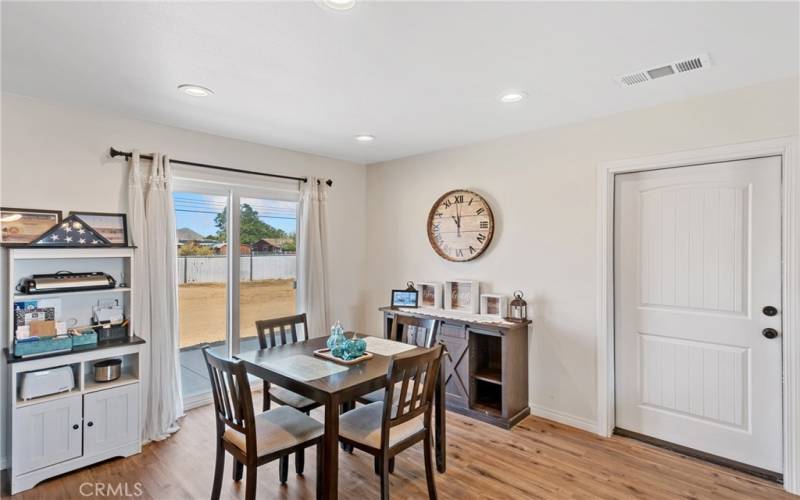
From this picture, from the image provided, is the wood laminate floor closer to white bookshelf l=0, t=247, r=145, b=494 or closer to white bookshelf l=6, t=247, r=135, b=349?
white bookshelf l=0, t=247, r=145, b=494

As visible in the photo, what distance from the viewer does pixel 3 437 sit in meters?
2.66

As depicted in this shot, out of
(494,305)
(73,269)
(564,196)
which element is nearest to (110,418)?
(73,269)

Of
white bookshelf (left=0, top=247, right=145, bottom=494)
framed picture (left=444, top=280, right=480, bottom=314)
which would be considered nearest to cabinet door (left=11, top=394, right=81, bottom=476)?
white bookshelf (left=0, top=247, right=145, bottom=494)

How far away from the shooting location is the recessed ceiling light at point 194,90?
2547 mm

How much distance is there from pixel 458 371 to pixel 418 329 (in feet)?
2.26

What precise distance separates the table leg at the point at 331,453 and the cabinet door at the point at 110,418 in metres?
1.71

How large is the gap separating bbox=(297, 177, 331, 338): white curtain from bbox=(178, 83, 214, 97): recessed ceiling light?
5.68 feet

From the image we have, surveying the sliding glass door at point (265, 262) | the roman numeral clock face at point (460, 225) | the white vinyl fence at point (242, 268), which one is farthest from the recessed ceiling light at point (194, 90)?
the roman numeral clock face at point (460, 225)

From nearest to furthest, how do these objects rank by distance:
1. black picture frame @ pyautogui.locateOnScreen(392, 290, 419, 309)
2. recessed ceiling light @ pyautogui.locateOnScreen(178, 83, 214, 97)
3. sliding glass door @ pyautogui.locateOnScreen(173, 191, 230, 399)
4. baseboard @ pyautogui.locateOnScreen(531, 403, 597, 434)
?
recessed ceiling light @ pyautogui.locateOnScreen(178, 83, 214, 97) → baseboard @ pyautogui.locateOnScreen(531, 403, 597, 434) → sliding glass door @ pyautogui.locateOnScreen(173, 191, 230, 399) → black picture frame @ pyautogui.locateOnScreen(392, 290, 419, 309)

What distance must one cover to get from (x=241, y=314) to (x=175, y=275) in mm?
815

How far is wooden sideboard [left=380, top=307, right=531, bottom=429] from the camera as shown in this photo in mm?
3336

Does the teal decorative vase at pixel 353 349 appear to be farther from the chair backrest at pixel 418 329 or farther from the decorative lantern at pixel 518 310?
the decorative lantern at pixel 518 310

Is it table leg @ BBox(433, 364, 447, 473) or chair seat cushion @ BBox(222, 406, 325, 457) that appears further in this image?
table leg @ BBox(433, 364, 447, 473)

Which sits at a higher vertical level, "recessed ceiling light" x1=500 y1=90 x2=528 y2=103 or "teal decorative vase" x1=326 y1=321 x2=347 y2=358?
"recessed ceiling light" x1=500 y1=90 x2=528 y2=103
